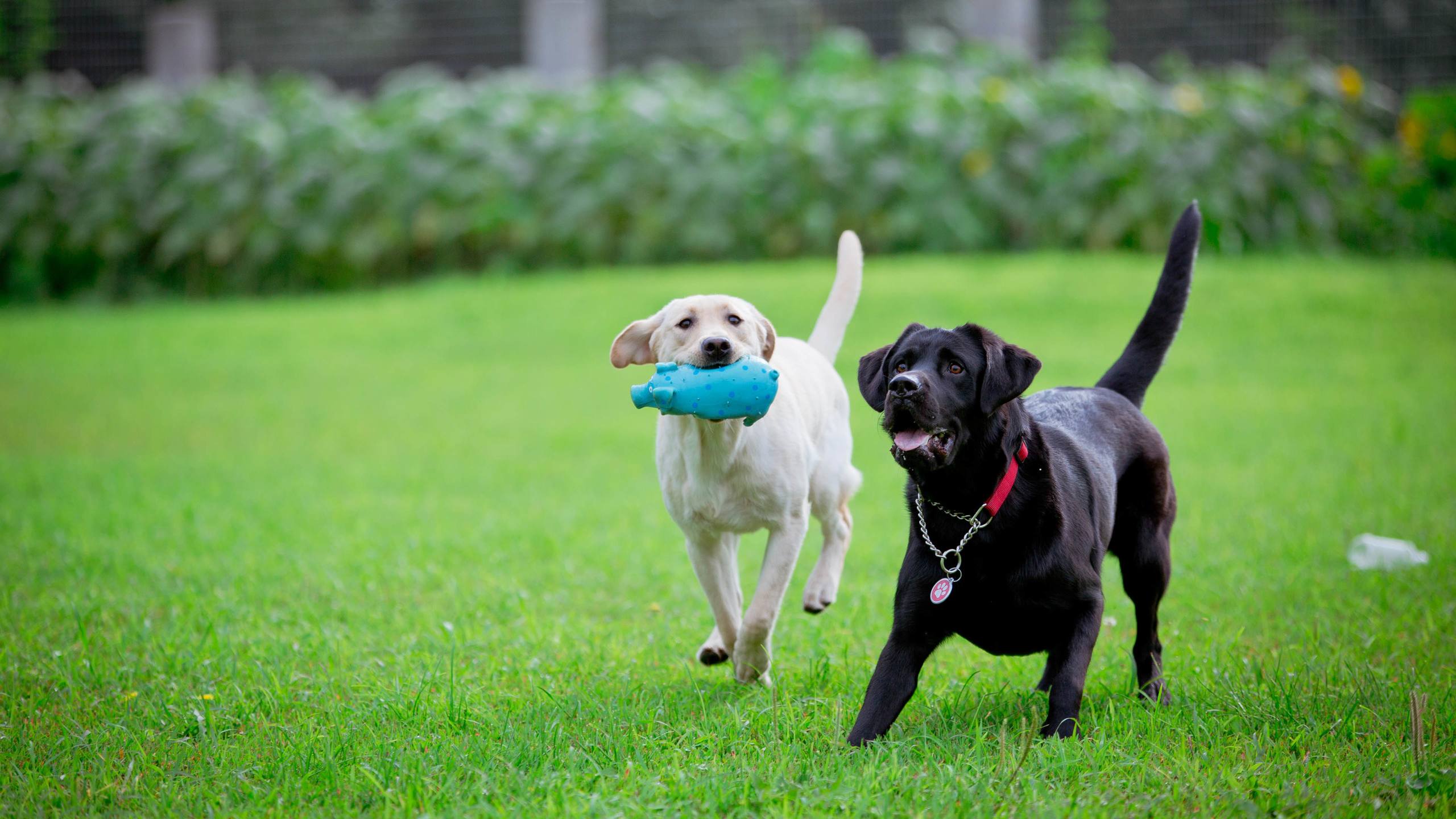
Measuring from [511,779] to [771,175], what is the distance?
36.5 ft

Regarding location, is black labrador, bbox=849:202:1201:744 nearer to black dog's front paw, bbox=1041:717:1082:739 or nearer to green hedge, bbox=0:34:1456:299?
black dog's front paw, bbox=1041:717:1082:739

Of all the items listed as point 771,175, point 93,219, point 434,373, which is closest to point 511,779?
point 434,373

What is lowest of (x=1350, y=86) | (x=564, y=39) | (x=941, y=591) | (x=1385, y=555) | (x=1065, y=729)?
(x=1385, y=555)

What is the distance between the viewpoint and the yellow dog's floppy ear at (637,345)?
4.04 m

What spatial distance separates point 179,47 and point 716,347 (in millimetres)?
18808

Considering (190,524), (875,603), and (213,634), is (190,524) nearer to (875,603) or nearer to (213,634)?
(213,634)

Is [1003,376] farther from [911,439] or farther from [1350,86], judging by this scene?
[1350,86]

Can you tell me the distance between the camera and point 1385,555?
16.8 feet

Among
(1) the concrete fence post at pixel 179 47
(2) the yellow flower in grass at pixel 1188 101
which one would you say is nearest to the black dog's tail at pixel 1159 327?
(2) the yellow flower in grass at pixel 1188 101

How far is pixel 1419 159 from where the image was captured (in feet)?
41.8

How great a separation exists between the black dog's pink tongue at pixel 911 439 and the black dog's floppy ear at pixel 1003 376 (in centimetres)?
18

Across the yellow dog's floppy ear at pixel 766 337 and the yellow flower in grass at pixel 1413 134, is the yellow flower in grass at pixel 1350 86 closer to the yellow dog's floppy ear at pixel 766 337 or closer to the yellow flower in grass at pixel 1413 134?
the yellow flower in grass at pixel 1413 134

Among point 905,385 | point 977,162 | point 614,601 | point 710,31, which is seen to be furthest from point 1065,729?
point 710,31

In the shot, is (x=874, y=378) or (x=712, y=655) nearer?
(x=874, y=378)
